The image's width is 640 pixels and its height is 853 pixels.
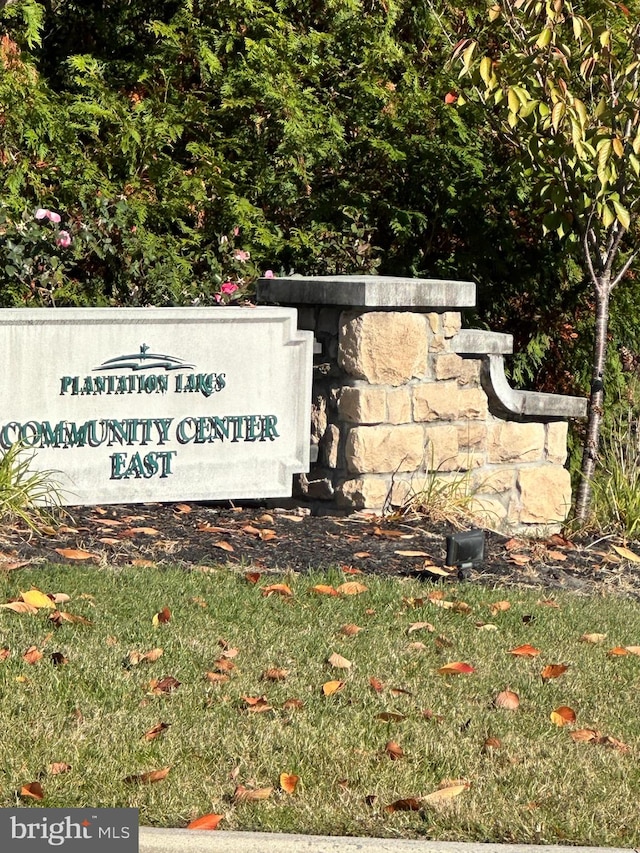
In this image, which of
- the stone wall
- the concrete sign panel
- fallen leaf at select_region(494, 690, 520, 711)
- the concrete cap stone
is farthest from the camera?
the stone wall

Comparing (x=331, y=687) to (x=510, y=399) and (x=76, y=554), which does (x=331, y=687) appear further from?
(x=510, y=399)

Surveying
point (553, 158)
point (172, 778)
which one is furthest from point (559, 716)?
point (553, 158)

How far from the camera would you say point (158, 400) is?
23.2 ft

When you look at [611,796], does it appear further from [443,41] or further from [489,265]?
[443,41]

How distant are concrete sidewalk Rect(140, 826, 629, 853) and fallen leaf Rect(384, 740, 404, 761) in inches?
21.5

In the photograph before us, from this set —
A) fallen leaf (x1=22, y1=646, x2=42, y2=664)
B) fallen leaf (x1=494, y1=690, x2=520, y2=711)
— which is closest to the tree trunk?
fallen leaf (x1=494, y1=690, x2=520, y2=711)

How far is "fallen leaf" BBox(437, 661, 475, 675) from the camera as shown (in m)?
4.77

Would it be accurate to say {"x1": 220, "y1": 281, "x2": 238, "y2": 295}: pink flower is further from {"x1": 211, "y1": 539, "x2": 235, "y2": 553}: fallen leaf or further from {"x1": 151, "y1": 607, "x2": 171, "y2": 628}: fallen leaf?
{"x1": 151, "y1": 607, "x2": 171, "y2": 628}: fallen leaf

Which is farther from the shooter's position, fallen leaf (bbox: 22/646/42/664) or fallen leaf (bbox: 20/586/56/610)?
fallen leaf (bbox: 20/586/56/610)

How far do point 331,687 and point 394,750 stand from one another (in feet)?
1.75

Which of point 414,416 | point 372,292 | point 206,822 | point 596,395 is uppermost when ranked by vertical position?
point 372,292

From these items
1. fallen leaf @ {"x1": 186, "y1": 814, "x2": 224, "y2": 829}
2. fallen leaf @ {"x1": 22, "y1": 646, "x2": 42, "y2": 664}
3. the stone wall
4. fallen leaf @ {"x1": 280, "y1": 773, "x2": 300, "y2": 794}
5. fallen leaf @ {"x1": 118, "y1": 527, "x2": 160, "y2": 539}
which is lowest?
fallen leaf @ {"x1": 186, "y1": 814, "x2": 224, "y2": 829}

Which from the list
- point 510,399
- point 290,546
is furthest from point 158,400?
point 510,399

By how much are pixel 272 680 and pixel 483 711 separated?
0.72 metres
